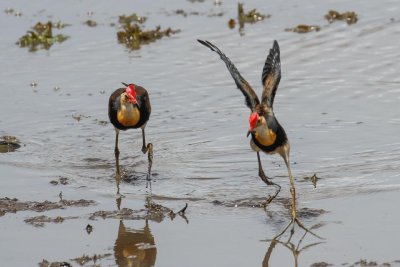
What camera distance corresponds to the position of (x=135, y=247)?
8.80m

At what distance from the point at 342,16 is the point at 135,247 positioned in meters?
9.16

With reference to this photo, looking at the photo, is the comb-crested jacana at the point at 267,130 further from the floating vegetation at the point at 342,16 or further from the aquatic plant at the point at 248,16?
the aquatic plant at the point at 248,16

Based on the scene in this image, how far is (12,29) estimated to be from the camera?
17.6m

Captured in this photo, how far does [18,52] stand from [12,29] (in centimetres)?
146

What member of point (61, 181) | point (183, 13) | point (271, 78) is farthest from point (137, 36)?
point (271, 78)

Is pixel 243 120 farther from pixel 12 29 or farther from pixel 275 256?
pixel 12 29

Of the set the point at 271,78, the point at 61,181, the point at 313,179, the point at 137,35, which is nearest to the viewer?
the point at 271,78

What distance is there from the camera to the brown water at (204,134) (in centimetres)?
877

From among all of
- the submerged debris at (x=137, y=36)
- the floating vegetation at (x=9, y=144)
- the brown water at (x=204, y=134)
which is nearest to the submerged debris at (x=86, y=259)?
the brown water at (x=204, y=134)

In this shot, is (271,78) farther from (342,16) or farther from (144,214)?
(342,16)

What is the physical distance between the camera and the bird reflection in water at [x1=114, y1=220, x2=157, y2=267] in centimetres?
844

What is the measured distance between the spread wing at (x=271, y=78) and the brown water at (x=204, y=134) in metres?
1.01

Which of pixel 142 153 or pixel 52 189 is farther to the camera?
pixel 142 153

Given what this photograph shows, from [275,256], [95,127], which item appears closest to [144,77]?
[95,127]
